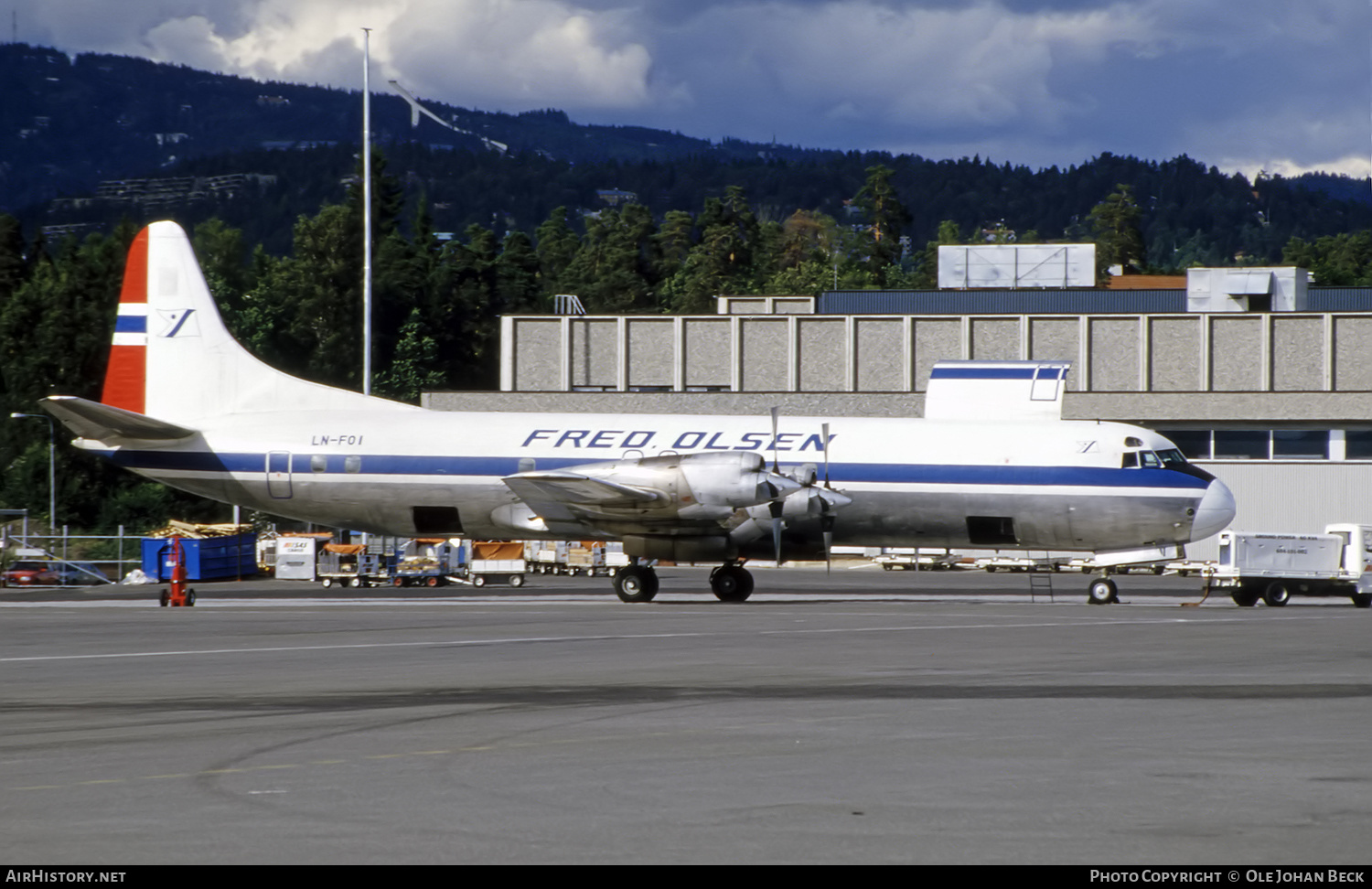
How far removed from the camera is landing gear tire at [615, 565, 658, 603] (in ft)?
128

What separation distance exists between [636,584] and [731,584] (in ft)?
7.92

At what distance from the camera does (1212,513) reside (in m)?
37.6

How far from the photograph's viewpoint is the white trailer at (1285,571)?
38.4 metres

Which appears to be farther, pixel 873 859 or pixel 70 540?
pixel 70 540

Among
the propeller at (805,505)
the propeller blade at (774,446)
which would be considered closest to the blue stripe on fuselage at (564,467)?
the propeller at (805,505)

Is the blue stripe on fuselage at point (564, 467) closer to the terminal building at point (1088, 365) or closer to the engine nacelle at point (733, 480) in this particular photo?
the engine nacelle at point (733, 480)

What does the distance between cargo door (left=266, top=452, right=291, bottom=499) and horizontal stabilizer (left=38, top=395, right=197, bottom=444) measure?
2277 mm

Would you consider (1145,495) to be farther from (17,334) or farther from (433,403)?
(17,334)

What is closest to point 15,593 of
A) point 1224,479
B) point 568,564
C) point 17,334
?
point 568,564

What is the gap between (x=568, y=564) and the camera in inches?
2467

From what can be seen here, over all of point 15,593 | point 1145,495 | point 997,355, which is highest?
point 997,355

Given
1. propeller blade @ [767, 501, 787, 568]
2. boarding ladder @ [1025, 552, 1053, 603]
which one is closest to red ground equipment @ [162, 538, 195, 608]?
propeller blade @ [767, 501, 787, 568]
